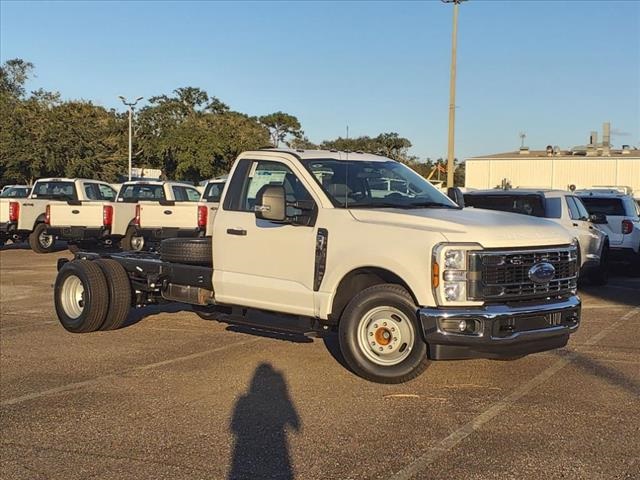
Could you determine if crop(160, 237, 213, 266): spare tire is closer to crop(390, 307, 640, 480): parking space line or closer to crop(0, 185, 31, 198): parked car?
crop(390, 307, 640, 480): parking space line

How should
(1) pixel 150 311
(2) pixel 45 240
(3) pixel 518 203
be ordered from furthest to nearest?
(2) pixel 45 240
(3) pixel 518 203
(1) pixel 150 311

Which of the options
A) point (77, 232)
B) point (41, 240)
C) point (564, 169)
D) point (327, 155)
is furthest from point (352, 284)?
point (564, 169)

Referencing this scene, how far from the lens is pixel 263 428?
5.43 meters

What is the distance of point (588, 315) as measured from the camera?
10688 millimetres

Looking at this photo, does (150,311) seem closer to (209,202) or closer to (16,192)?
(209,202)

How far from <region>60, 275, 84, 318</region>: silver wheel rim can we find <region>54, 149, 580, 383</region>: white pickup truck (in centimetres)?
128

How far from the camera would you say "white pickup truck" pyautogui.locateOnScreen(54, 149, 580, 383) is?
604 centimetres

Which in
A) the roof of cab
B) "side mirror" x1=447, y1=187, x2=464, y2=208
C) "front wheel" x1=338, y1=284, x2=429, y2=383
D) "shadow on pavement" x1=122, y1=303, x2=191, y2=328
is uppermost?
the roof of cab

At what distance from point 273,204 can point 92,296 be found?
121 inches

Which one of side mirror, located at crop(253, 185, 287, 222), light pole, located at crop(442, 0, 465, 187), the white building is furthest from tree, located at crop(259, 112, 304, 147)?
side mirror, located at crop(253, 185, 287, 222)

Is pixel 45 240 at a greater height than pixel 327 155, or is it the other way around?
pixel 327 155

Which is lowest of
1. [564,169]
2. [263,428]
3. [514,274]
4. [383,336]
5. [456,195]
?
[263,428]

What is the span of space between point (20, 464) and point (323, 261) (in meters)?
3.15

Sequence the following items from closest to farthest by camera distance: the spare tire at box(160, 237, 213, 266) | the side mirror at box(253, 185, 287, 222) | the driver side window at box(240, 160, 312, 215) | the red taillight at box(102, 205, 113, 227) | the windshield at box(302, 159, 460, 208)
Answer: the side mirror at box(253, 185, 287, 222)
the windshield at box(302, 159, 460, 208)
the driver side window at box(240, 160, 312, 215)
the spare tire at box(160, 237, 213, 266)
the red taillight at box(102, 205, 113, 227)
